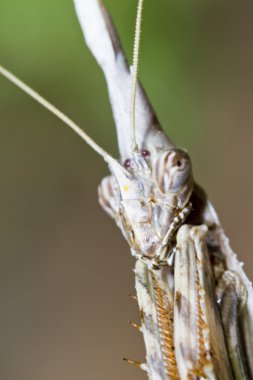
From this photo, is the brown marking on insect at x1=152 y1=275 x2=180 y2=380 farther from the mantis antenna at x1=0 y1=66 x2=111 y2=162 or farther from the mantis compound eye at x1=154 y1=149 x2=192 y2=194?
the mantis antenna at x1=0 y1=66 x2=111 y2=162

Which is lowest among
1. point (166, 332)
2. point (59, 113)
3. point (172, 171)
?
point (166, 332)

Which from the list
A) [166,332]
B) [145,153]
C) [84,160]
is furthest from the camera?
[84,160]

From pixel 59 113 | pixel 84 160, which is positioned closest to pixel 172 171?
pixel 59 113

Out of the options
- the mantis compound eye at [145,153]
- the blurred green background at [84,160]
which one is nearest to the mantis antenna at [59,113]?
the mantis compound eye at [145,153]

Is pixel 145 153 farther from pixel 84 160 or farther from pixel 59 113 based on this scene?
pixel 84 160

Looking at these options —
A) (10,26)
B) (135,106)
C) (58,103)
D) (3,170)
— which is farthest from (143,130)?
(3,170)

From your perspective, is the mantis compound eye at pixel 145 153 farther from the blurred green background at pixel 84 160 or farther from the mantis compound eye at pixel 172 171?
the blurred green background at pixel 84 160

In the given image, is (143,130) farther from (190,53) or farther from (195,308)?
(190,53)
